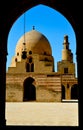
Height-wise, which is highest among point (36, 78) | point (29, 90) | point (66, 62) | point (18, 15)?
point (66, 62)

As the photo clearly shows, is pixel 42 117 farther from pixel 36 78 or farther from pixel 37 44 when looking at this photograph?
pixel 37 44

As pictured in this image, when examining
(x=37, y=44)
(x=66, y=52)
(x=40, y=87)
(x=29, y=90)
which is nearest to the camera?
(x=40, y=87)

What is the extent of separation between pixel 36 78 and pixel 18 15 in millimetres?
28338

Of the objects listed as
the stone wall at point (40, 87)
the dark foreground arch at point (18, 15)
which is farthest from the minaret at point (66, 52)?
the dark foreground arch at point (18, 15)

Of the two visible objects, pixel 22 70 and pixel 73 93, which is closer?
pixel 22 70

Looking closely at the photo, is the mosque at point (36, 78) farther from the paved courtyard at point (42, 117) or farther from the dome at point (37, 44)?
the paved courtyard at point (42, 117)

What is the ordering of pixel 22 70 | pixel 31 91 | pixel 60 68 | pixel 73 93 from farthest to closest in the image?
pixel 60 68
pixel 73 93
pixel 31 91
pixel 22 70

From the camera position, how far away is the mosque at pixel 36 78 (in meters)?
40.7

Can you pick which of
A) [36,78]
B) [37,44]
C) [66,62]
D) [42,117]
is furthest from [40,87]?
[42,117]

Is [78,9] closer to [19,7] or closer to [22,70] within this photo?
[19,7]

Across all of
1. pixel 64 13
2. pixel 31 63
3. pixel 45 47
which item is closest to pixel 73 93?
pixel 45 47

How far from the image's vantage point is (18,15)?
45.4 feet

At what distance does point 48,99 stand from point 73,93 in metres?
16.0

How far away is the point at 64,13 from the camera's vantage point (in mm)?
13617
